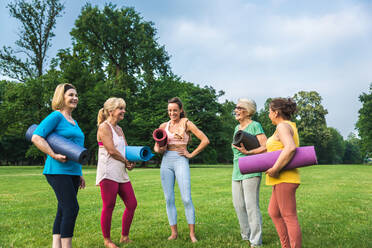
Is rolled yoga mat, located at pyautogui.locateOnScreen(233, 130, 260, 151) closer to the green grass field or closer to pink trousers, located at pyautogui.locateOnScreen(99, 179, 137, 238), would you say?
the green grass field

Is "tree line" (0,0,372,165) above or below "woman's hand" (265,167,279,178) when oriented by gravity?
above

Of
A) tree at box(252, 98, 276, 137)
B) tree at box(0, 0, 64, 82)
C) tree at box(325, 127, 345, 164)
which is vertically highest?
tree at box(0, 0, 64, 82)

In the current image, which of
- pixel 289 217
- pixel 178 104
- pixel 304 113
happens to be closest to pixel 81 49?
pixel 178 104

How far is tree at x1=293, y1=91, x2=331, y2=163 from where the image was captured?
2474 inches

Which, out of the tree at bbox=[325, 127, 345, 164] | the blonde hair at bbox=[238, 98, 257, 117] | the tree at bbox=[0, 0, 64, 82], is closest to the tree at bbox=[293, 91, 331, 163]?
the tree at bbox=[325, 127, 345, 164]

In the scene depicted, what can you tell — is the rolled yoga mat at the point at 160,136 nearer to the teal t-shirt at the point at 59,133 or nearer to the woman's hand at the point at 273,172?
the teal t-shirt at the point at 59,133

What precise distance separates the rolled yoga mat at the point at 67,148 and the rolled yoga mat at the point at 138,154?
126 cm

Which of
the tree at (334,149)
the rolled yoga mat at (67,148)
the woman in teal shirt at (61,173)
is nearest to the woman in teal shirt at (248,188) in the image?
the rolled yoga mat at (67,148)

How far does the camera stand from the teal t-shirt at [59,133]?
3832mm

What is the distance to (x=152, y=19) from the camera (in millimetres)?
43125

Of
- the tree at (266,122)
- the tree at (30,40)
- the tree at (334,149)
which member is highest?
the tree at (30,40)

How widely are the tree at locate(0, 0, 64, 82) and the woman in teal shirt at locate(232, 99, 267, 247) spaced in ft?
116

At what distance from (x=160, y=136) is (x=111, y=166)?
1.03m

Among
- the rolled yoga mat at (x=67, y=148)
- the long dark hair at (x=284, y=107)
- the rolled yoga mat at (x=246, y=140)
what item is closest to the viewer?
the rolled yoga mat at (x=67, y=148)
